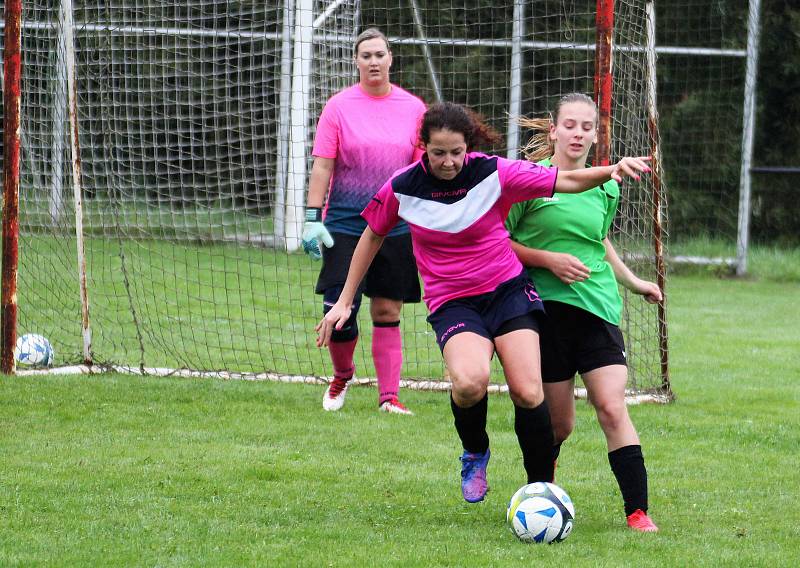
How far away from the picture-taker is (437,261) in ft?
16.1

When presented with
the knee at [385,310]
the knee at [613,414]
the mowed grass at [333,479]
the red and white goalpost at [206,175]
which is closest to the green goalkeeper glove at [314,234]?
the knee at [385,310]

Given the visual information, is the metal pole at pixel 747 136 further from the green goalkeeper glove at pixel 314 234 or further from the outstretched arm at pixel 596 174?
the outstretched arm at pixel 596 174

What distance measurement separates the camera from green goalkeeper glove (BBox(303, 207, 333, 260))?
6992mm

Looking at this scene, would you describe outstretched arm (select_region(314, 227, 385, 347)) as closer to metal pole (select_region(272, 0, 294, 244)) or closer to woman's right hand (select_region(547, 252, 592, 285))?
woman's right hand (select_region(547, 252, 592, 285))

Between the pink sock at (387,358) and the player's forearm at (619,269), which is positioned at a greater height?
the player's forearm at (619,269)

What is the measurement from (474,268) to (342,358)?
106 inches

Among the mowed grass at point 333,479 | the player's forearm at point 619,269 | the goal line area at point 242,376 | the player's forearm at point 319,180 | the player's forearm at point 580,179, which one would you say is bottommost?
the goal line area at point 242,376

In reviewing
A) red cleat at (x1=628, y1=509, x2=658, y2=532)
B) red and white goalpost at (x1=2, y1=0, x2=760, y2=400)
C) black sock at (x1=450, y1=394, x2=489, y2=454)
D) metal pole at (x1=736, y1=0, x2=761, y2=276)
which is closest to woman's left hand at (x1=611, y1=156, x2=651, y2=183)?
black sock at (x1=450, y1=394, x2=489, y2=454)

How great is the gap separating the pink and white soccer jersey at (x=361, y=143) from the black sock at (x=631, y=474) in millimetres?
2807

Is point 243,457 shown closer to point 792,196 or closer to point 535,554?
point 535,554

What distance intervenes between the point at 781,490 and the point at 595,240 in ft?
5.34

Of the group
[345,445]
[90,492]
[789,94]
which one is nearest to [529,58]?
[789,94]

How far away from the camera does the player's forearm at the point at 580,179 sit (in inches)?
178

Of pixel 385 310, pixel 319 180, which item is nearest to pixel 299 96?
pixel 319 180
